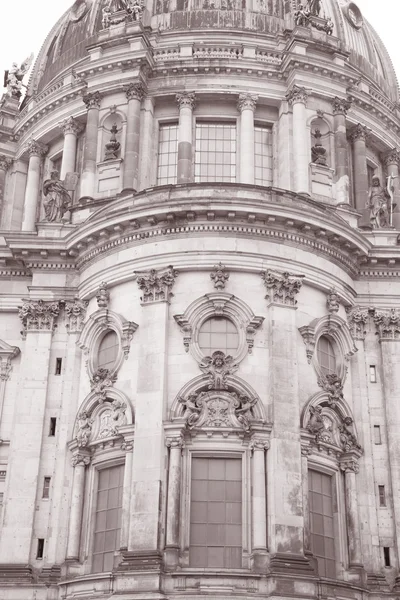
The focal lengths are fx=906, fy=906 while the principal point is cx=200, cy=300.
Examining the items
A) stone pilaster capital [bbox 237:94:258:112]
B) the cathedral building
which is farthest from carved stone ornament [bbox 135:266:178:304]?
stone pilaster capital [bbox 237:94:258:112]

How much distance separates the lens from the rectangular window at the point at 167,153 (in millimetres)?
36812

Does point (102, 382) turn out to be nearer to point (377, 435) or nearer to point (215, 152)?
point (377, 435)

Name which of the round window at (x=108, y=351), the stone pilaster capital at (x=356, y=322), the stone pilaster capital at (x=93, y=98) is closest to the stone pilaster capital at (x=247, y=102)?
the stone pilaster capital at (x=93, y=98)

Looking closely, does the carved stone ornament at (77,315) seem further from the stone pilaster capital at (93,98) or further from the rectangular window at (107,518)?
the stone pilaster capital at (93,98)

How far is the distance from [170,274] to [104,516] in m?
7.69

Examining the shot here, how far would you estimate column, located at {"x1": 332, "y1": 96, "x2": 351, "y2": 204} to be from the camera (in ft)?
117

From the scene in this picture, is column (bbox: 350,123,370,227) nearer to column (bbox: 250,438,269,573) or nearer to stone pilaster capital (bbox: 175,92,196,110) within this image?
stone pilaster capital (bbox: 175,92,196,110)

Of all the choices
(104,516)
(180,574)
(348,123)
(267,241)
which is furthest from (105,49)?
(180,574)

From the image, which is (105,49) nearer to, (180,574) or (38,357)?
(38,357)

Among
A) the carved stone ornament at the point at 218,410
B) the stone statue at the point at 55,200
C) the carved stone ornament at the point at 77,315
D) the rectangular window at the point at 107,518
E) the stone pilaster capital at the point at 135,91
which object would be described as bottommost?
the rectangular window at the point at 107,518

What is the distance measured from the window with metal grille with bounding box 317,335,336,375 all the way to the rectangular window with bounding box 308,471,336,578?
3561 mm

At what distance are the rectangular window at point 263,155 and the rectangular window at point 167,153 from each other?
330 centimetres

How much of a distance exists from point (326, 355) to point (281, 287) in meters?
3.01

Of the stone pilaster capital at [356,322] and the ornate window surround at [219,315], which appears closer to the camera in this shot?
the ornate window surround at [219,315]
